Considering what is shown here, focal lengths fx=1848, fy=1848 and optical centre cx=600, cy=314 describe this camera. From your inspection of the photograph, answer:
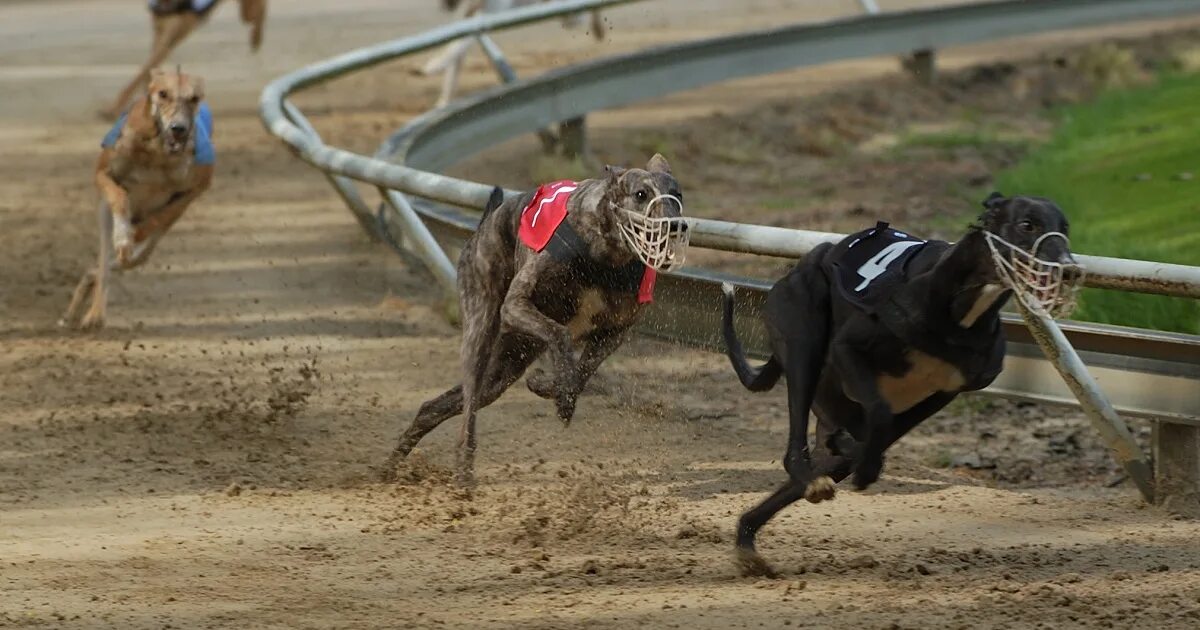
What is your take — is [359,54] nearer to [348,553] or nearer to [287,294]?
[287,294]

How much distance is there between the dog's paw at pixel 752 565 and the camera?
4.43 metres

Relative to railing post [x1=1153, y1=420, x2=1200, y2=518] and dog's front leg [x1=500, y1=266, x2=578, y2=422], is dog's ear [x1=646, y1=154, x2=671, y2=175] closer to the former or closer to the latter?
dog's front leg [x1=500, y1=266, x2=578, y2=422]

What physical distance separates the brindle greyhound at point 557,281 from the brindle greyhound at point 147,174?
2.36 m

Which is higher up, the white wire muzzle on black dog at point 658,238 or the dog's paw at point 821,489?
the white wire muzzle on black dog at point 658,238

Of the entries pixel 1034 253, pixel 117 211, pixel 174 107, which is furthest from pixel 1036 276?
pixel 117 211

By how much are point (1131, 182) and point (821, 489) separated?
216 inches

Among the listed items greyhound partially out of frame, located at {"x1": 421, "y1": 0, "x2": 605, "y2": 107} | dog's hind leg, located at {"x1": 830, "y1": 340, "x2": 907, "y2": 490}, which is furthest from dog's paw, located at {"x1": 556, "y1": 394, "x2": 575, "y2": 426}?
greyhound partially out of frame, located at {"x1": 421, "y1": 0, "x2": 605, "y2": 107}

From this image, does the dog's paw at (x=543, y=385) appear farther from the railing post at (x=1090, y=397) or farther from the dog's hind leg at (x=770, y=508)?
the railing post at (x=1090, y=397)

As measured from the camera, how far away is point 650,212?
4797 mm

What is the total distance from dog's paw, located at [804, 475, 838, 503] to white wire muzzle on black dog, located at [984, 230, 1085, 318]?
0.67 meters

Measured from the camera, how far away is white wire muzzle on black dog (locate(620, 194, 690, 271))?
4.70 metres

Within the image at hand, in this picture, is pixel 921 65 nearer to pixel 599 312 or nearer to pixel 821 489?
pixel 599 312

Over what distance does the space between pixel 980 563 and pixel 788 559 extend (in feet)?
1.54

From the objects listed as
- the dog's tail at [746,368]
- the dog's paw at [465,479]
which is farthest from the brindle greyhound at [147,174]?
the dog's tail at [746,368]
